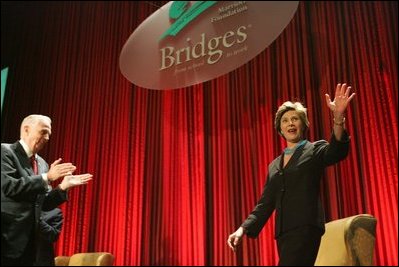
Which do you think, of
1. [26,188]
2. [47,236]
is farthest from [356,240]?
[26,188]

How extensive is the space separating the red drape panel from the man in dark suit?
124 cm

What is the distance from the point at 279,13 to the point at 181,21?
695 mm

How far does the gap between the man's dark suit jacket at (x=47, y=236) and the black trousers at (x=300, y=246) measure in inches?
34.7

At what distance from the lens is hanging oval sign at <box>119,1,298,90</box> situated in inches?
96.3

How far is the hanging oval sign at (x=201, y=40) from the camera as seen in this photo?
8.03 ft

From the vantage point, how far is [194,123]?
4.49 m

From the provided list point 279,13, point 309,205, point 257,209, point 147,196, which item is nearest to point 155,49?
point 279,13

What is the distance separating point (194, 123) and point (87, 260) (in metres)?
1.76

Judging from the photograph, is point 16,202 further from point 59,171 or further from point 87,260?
point 87,260

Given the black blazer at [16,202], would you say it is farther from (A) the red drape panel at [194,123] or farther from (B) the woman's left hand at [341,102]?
(A) the red drape panel at [194,123]

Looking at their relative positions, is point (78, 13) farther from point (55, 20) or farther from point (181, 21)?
point (181, 21)

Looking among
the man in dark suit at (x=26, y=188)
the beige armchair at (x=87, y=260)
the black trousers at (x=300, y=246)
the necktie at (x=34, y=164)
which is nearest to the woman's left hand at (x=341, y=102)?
the black trousers at (x=300, y=246)

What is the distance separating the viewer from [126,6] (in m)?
5.11

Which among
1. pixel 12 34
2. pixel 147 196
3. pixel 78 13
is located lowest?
pixel 147 196
